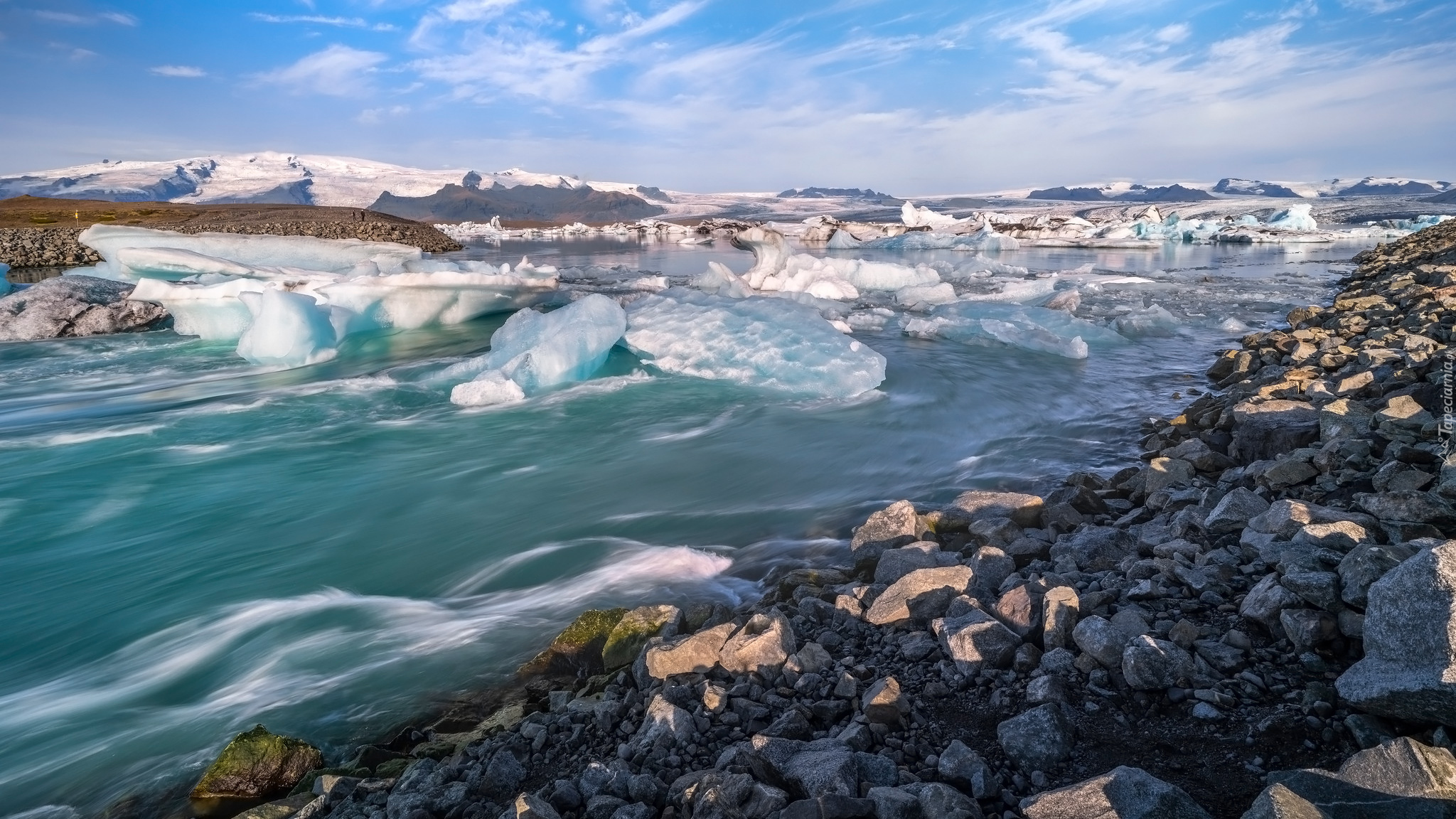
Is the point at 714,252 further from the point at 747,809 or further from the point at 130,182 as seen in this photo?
the point at 130,182

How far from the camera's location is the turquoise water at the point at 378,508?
9.87 feet

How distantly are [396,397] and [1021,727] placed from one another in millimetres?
7222

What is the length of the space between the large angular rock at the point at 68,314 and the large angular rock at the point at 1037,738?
13.9 metres

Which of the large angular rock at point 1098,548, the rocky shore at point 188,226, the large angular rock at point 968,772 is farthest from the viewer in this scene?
the rocky shore at point 188,226

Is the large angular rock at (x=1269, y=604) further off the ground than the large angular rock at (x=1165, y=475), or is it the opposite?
the large angular rock at (x=1269, y=604)

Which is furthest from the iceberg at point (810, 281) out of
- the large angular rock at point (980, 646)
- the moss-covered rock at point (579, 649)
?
the large angular rock at point (980, 646)

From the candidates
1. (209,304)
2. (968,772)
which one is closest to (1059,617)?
(968,772)

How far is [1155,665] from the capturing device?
1848mm

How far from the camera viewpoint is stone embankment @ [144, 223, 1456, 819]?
1.49 meters

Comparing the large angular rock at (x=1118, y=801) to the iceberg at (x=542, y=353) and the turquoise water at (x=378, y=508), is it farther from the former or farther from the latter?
the iceberg at (x=542, y=353)

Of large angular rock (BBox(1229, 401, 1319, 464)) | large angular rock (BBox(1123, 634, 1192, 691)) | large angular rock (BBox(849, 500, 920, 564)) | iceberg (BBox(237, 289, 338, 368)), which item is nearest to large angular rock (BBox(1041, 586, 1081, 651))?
large angular rock (BBox(1123, 634, 1192, 691))

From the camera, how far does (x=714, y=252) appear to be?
37.4m

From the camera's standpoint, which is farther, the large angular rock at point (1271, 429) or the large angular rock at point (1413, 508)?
the large angular rock at point (1271, 429)

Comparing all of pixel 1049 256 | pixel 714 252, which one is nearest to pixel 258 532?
pixel 1049 256
